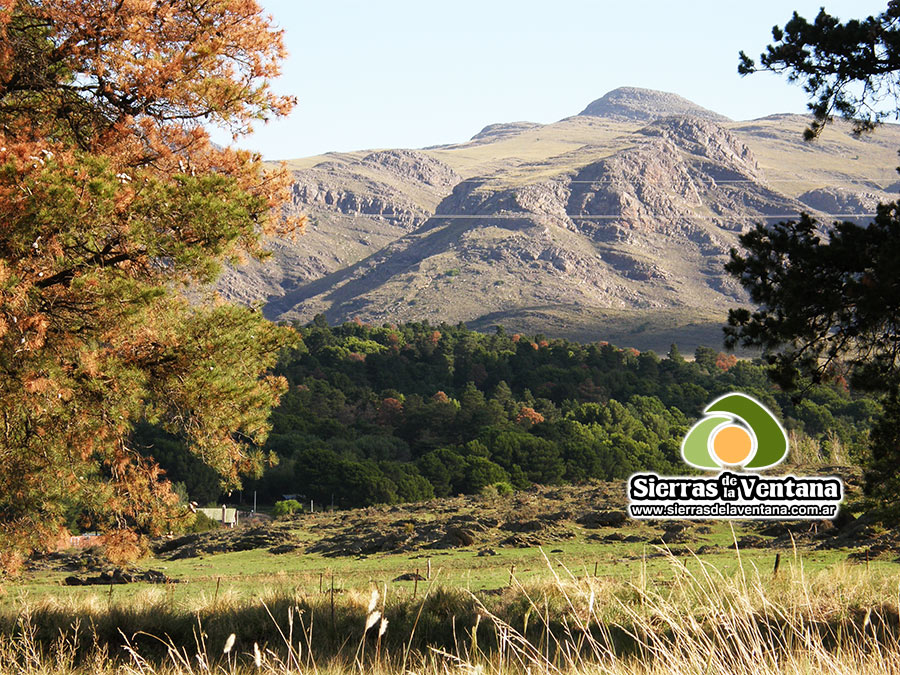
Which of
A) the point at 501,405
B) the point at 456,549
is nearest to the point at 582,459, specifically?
the point at 501,405

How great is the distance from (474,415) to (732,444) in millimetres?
62778

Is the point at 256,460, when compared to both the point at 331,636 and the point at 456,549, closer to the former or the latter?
the point at 331,636

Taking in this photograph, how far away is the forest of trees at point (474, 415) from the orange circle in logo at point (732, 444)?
39.2 m

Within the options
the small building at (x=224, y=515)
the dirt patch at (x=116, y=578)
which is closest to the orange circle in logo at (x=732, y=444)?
the dirt patch at (x=116, y=578)

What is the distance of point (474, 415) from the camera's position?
85500mm

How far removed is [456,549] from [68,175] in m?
32.4

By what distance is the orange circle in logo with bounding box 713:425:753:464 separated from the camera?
22.6 meters

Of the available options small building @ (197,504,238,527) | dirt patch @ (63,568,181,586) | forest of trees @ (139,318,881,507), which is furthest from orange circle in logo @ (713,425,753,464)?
small building @ (197,504,238,527)

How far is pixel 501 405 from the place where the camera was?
3455 inches

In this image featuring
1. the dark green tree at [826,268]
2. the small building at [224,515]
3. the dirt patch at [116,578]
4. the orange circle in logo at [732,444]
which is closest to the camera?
the dark green tree at [826,268]

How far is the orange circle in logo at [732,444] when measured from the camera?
891 inches

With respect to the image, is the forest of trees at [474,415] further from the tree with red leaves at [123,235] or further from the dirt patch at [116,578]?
the tree with red leaves at [123,235]

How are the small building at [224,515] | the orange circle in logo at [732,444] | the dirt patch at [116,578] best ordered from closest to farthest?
1. the orange circle in logo at [732,444]
2. the dirt patch at [116,578]
3. the small building at [224,515]

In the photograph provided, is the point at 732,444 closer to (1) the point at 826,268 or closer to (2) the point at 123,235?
(1) the point at 826,268
